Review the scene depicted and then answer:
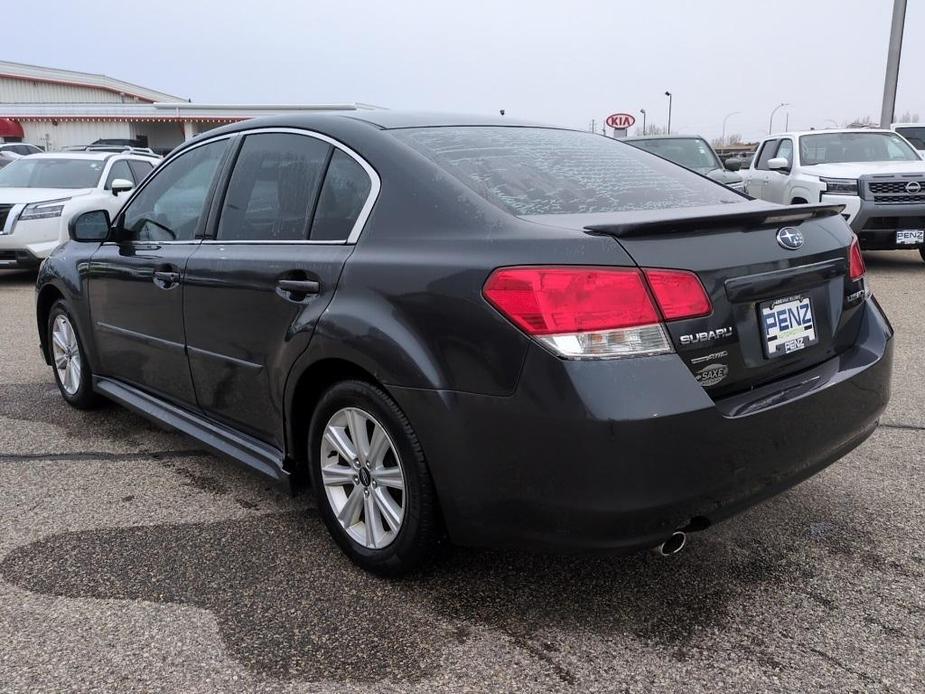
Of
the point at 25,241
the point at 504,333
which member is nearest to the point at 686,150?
the point at 25,241

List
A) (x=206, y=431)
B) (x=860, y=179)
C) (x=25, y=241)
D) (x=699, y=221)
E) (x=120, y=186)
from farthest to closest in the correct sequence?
1. (x=120, y=186)
2. (x=25, y=241)
3. (x=860, y=179)
4. (x=206, y=431)
5. (x=699, y=221)

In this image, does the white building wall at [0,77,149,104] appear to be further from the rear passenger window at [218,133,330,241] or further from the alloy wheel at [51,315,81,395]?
the rear passenger window at [218,133,330,241]

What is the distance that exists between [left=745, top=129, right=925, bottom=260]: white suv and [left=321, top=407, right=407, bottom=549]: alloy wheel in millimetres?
7181

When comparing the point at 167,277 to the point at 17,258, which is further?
the point at 17,258

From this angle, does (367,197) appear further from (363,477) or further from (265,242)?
(363,477)

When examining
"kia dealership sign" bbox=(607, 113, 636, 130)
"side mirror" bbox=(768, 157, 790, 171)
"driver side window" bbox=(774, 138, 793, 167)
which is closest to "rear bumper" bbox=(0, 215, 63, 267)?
"side mirror" bbox=(768, 157, 790, 171)

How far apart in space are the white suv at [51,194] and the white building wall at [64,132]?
3747 cm

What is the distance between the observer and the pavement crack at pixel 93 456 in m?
4.05

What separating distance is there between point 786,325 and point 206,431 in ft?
7.69

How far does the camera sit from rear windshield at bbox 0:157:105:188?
36.3ft

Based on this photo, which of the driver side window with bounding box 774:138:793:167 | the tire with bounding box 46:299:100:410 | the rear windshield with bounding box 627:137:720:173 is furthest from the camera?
the rear windshield with bounding box 627:137:720:173

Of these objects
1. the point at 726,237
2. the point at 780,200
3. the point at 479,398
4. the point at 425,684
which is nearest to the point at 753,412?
the point at 726,237

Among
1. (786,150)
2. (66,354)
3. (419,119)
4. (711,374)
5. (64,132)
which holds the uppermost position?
(419,119)

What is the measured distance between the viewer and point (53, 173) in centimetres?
1125
